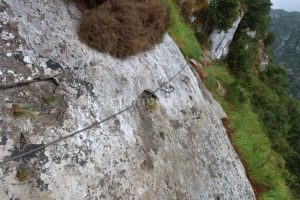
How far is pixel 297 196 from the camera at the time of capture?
16.4 metres

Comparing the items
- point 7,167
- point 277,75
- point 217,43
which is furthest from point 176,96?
point 277,75

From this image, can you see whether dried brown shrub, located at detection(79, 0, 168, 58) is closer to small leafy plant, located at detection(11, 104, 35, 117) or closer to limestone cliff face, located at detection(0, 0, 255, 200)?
limestone cliff face, located at detection(0, 0, 255, 200)

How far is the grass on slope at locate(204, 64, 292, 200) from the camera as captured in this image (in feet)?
45.3

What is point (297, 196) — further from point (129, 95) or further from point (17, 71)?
point (17, 71)

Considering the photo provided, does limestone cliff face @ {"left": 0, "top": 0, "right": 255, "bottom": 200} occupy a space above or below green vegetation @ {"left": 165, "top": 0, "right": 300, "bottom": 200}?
above

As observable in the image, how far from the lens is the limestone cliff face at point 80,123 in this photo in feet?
19.7

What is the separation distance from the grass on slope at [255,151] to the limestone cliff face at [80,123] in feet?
12.9

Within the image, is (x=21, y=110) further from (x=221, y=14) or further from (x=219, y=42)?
(x=219, y=42)

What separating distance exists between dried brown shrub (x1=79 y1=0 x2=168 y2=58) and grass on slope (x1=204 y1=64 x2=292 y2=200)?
5.88 meters

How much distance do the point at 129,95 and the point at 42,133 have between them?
8.66ft

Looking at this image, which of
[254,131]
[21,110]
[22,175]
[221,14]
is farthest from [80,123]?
[221,14]

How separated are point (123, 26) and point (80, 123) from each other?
2.96m

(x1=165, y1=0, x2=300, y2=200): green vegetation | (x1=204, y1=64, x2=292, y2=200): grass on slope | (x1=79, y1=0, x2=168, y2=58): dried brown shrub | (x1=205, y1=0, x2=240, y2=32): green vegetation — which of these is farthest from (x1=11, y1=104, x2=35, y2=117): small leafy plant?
(x1=205, y1=0, x2=240, y2=32): green vegetation

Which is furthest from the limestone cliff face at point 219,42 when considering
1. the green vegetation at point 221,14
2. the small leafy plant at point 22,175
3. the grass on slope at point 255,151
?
the small leafy plant at point 22,175
